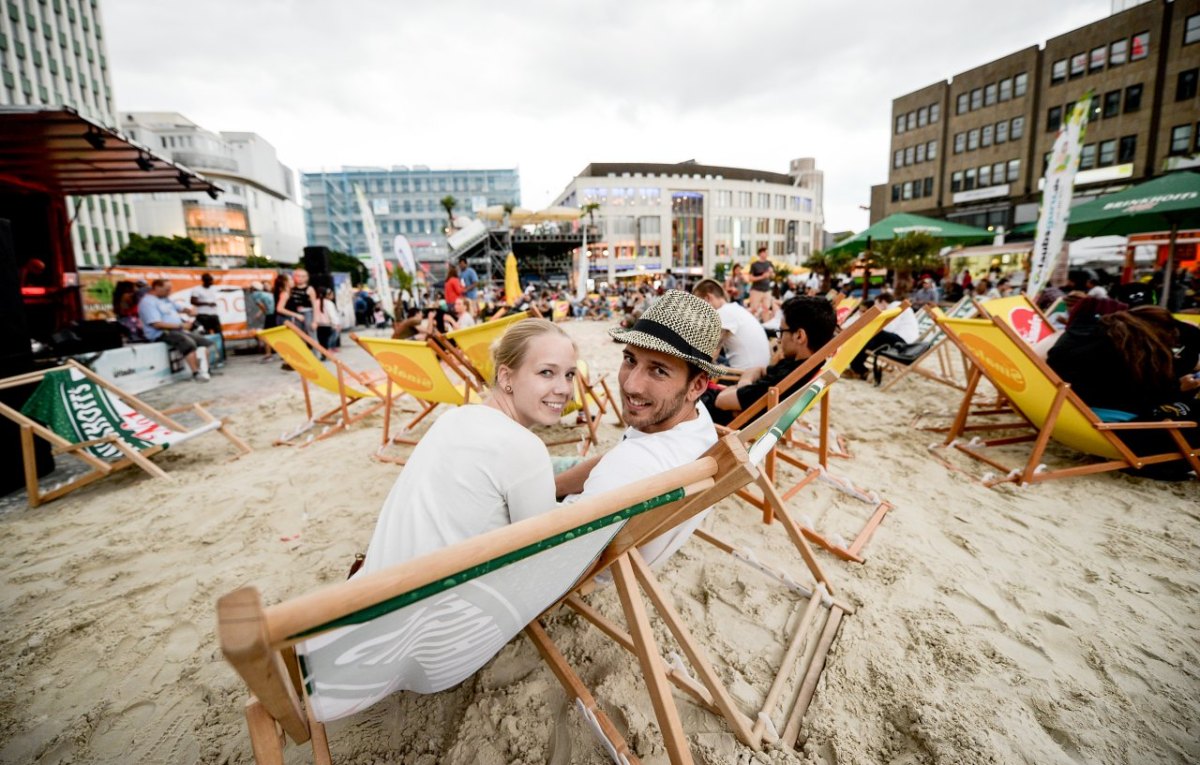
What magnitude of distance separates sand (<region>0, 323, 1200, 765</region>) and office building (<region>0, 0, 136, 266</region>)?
145ft

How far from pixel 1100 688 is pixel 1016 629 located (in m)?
0.26

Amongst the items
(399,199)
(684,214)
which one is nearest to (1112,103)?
(684,214)

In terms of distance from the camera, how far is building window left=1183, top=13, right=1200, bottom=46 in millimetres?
22312

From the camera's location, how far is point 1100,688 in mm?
1514

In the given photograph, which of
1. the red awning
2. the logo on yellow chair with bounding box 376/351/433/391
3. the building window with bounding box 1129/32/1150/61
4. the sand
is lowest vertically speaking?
the sand

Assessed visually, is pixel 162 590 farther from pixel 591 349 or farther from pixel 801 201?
pixel 801 201

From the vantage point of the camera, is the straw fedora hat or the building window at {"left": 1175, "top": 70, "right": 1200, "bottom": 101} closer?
the straw fedora hat

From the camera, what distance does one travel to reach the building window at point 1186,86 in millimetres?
22547

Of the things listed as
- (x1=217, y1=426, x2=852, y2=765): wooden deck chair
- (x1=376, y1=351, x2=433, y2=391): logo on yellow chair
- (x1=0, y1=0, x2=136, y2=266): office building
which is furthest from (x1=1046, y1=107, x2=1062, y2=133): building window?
(x1=0, y1=0, x2=136, y2=266): office building

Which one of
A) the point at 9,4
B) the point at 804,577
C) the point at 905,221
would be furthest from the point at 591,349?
the point at 9,4

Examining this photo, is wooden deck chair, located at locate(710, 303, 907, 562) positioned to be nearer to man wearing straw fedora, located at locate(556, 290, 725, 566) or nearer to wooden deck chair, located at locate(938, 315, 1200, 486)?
man wearing straw fedora, located at locate(556, 290, 725, 566)

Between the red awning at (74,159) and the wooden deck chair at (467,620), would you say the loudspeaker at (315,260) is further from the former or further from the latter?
the wooden deck chair at (467,620)

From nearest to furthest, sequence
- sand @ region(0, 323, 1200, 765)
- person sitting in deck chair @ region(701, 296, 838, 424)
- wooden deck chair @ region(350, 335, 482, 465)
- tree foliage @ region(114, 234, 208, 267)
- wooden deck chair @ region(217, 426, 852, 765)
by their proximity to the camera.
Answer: wooden deck chair @ region(217, 426, 852, 765) → sand @ region(0, 323, 1200, 765) → person sitting in deck chair @ region(701, 296, 838, 424) → wooden deck chair @ region(350, 335, 482, 465) → tree foliage @ region(114, 234, 208, 267)

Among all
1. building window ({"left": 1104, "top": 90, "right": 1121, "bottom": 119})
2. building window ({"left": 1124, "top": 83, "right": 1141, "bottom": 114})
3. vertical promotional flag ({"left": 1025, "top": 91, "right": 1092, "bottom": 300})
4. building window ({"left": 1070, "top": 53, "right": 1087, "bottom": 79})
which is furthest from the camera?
building window ({"left": 1070, "top": 53, "right": 1087, "bottom": 79})
